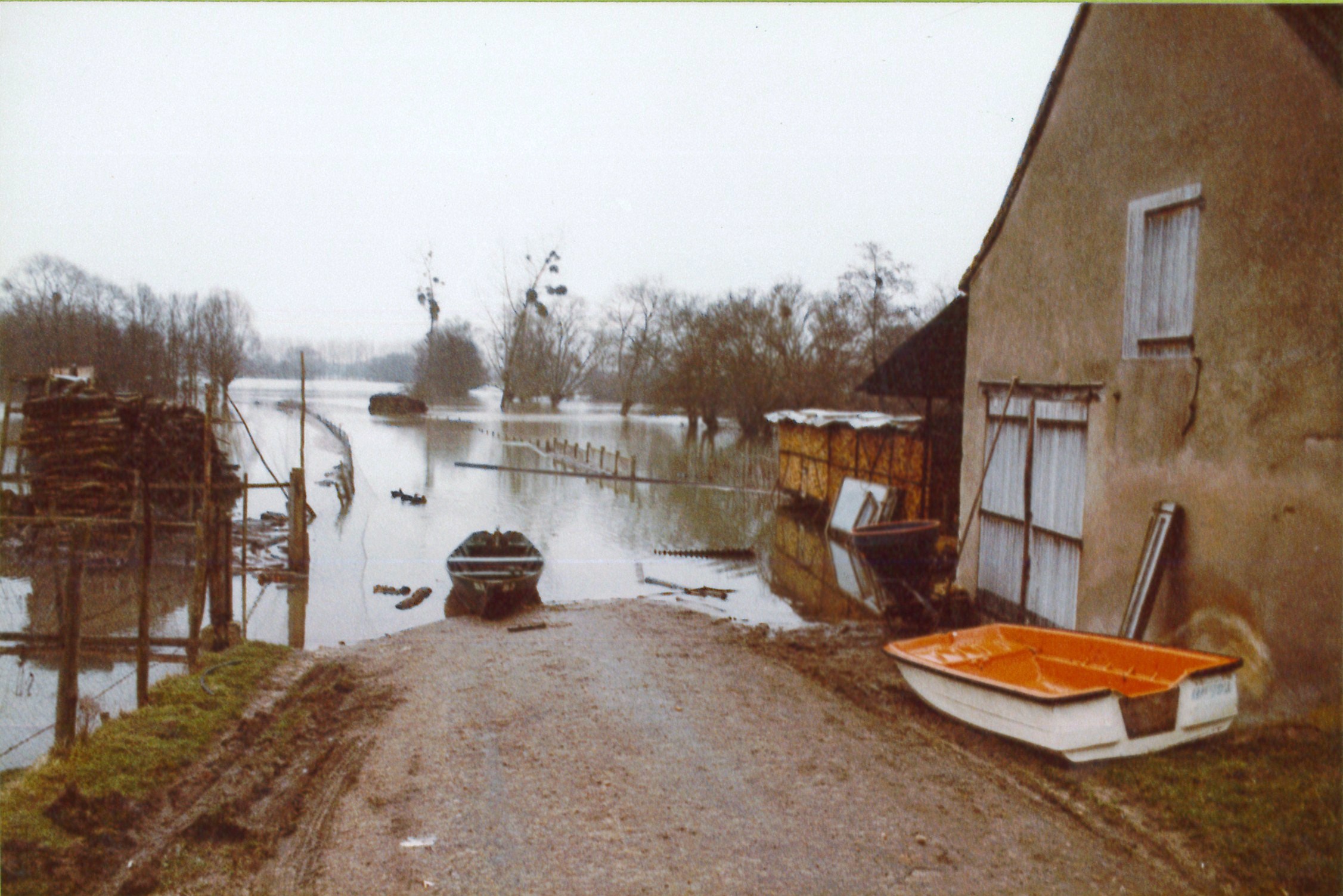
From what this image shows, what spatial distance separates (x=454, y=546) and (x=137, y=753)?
1595 cm

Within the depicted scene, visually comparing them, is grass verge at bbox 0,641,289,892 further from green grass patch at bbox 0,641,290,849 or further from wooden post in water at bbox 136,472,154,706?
wooden post in water at bbox 136,472,154,706

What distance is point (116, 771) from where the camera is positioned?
614 centimetres

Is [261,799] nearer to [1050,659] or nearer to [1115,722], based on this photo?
[1115,722]

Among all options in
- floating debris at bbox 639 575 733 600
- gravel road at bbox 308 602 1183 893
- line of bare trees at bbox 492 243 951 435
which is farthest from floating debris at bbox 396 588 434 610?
line of bare trees at bbox 492 243 951 435

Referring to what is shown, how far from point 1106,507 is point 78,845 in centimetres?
945

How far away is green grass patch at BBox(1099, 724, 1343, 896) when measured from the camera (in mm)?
4941

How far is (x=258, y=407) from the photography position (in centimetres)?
6812

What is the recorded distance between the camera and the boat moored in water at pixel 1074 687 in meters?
6.49

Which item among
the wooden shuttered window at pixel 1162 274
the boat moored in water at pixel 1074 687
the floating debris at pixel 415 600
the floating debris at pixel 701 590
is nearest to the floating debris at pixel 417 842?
the boat moored in water at pixel 1074 687

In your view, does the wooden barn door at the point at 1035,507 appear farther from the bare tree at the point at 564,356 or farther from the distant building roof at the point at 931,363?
Result: the bare tree at the point at 564,356

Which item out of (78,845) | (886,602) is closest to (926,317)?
(886,602)

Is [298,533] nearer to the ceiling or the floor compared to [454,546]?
nearer to the ceiling

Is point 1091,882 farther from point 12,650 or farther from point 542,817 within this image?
point 12,650

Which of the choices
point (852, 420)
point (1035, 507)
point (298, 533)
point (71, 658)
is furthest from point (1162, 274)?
point (298, 533)
